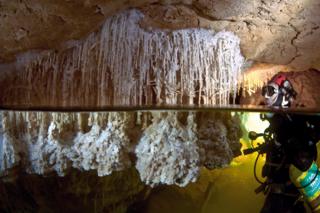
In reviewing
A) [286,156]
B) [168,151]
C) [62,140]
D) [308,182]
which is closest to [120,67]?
[62,140]

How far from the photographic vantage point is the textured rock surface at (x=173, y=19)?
3148 millimetres

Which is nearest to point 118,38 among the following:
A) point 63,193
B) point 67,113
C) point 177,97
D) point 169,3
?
point 169,3

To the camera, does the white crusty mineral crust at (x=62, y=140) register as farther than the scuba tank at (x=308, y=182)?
No

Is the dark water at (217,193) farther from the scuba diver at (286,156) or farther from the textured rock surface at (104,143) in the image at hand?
the textured rock surface at (104,143)

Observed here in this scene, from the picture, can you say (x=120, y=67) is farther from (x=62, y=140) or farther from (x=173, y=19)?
(x=62, y=140)

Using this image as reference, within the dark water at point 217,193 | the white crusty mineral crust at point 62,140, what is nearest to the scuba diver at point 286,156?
the dark water at point 217,193

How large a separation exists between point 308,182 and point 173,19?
258 centimetres

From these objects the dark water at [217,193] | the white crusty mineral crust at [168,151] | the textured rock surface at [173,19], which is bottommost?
the dark water at [217,193]

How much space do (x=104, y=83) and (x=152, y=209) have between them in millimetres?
2330

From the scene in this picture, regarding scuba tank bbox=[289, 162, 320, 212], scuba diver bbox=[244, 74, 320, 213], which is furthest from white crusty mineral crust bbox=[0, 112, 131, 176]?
scuba tank bbox=[289, 162, 320, 212]

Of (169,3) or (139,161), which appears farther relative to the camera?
(169,3)

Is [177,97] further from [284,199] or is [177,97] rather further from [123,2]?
[284,199]

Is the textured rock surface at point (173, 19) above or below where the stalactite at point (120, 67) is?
above

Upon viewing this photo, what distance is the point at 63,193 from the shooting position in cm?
412
